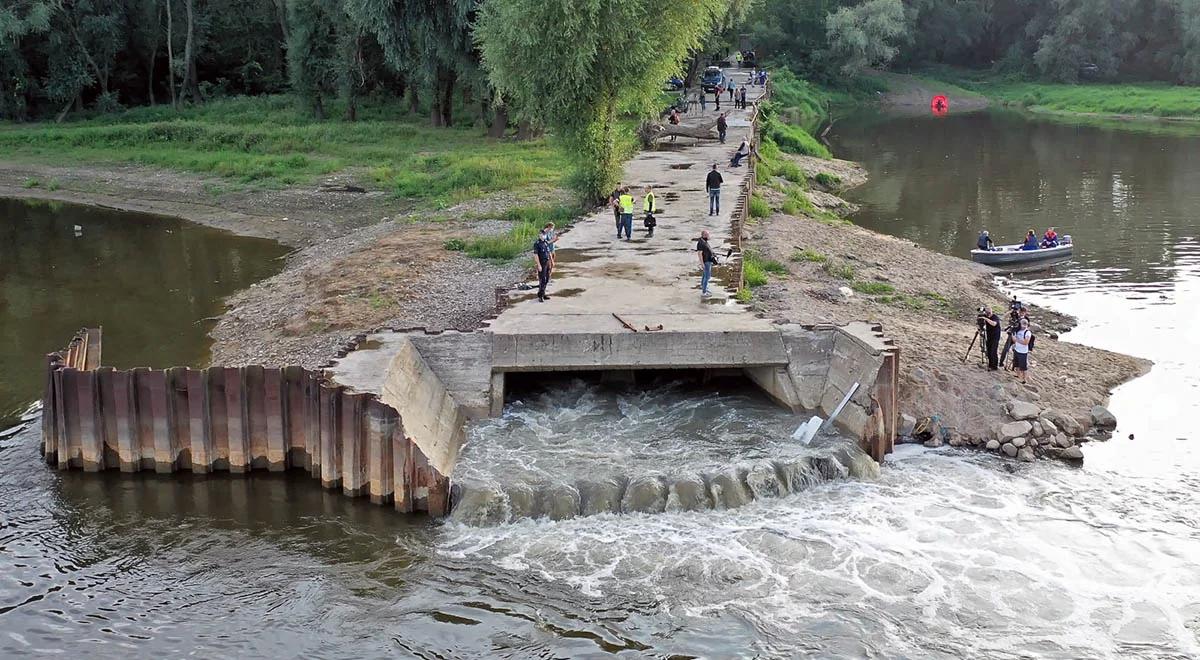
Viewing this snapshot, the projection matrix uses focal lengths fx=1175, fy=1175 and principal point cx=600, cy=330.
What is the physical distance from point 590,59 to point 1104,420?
63.3 feet

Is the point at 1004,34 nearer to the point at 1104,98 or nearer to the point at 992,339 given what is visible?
the point at 1104,98

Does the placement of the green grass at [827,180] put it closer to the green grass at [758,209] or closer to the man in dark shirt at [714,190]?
the green grass at [758,209]

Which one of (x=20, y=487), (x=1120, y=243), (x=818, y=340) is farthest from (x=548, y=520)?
(x=1120, y=243)

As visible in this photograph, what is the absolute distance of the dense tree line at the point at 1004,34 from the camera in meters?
108

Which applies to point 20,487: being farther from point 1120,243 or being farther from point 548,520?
point 1120,243

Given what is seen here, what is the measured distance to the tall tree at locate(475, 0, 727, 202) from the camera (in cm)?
3628

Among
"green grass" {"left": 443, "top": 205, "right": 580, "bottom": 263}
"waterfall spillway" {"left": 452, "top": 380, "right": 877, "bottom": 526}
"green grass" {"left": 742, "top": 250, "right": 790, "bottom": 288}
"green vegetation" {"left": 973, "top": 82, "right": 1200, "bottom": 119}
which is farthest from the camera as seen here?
"green vegetation" {"left": 973, "top": 82, "right": 1200, "bottom": 119}

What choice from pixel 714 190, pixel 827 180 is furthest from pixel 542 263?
pixel 827 180

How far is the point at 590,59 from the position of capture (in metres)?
36.4

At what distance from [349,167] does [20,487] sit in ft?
128

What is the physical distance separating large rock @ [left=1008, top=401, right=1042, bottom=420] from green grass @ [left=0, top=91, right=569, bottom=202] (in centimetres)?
2748

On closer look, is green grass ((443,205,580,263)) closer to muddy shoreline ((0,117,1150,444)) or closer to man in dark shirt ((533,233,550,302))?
muddy shoreline ((0,117,1150,444))

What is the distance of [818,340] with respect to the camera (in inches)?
931

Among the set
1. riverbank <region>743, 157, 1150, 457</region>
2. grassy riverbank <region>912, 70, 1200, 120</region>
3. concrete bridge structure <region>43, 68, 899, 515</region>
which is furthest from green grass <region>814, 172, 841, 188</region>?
grassy riverbank <region>912, 70, 1200, 120</region>
